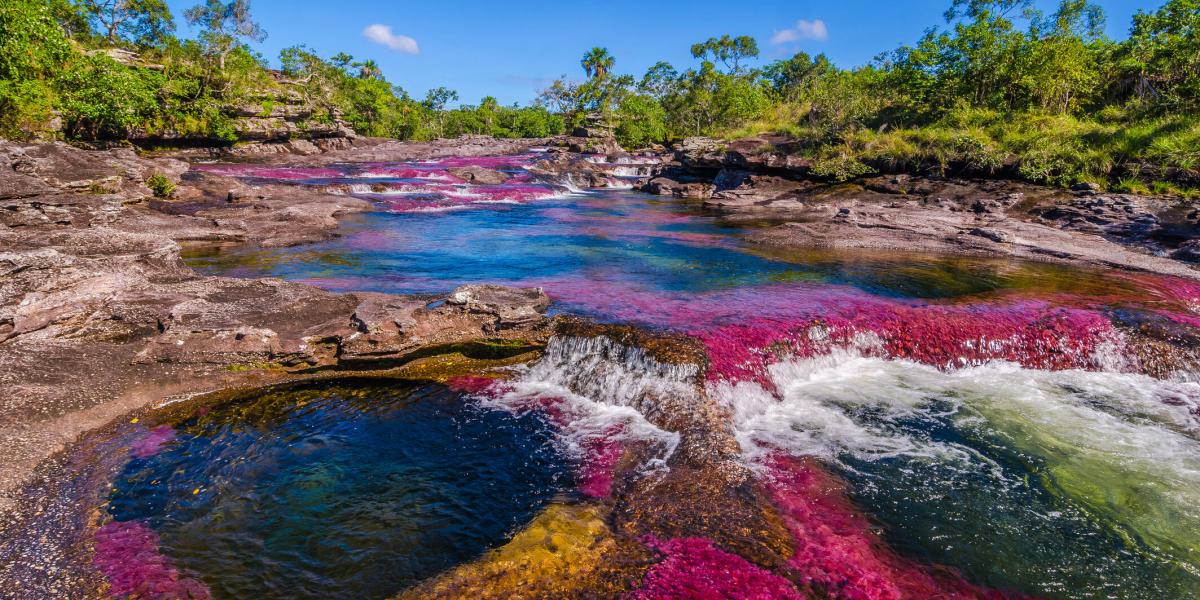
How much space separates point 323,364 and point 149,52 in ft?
221

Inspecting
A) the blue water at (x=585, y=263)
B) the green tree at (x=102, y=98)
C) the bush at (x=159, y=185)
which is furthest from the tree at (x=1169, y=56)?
the green tree at (x=102, y=98)

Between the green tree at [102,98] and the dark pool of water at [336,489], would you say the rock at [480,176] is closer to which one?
the green tree at [102,98]

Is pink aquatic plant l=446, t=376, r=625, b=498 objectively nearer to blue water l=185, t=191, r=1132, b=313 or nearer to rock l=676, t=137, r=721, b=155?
blue water l=185, t=191, r=1132, b=313

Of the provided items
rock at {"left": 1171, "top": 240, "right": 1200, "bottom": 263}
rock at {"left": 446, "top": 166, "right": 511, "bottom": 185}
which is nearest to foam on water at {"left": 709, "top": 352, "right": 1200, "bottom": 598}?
rock at {"left": 1171, "top": 240, "right": 1200, "bottom": 263}

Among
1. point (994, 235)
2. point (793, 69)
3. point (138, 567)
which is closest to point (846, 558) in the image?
point (138, 567)

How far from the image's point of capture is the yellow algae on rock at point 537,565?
4.71 m

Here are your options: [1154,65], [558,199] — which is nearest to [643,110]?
[558,199]

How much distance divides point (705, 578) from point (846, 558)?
170 cm

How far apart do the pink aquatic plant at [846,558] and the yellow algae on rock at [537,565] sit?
2126mm

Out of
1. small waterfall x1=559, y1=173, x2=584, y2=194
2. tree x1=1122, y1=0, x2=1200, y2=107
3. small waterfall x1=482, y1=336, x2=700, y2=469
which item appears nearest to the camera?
small waterfall x1=482, y1=336, x2=700, y2=469

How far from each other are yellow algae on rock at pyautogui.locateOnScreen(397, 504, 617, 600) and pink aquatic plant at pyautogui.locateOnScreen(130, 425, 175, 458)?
4.89m

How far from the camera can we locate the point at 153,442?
7.23m

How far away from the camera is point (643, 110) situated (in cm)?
8906

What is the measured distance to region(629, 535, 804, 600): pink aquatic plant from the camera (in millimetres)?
4871
